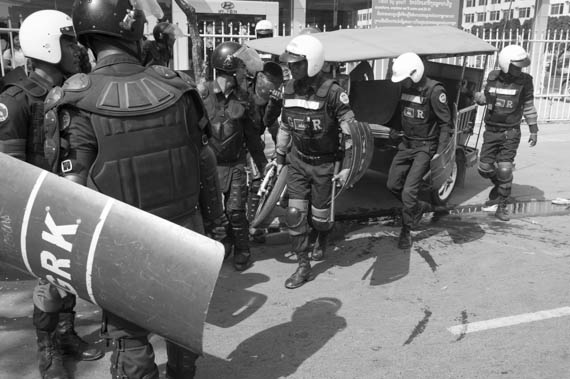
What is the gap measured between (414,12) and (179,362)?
11174 mm

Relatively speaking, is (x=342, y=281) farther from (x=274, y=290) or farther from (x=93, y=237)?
(x=93, y=237)

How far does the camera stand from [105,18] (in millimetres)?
2264

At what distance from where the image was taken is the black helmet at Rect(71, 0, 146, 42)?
2.26 meters

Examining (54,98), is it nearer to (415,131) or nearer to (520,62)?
(415,131)

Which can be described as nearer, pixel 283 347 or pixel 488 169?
pixel 283 347

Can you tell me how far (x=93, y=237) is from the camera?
2.15m

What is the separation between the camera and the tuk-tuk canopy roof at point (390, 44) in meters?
5.97

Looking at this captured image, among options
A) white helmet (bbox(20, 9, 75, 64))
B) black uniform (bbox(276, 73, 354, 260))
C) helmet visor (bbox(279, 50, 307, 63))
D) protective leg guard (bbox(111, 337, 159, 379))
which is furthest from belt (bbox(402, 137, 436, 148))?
protective leg guard (bbox(111, 337, 159, 379))

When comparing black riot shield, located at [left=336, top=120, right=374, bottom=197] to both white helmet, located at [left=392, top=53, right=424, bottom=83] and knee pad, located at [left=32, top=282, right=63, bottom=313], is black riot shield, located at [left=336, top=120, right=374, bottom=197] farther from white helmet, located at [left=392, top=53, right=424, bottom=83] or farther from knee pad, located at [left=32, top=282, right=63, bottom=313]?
knee pad, located at [left=32, top=282, right=63, bottom=313]

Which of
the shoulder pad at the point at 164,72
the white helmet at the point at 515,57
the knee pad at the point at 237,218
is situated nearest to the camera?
the shoulder pad at the point at 164,72

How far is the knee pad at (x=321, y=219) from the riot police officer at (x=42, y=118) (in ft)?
6.68

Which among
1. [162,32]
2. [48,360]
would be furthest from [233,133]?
[48,360]

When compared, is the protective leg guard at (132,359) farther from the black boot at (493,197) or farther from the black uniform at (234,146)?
the black boot at (493,197)

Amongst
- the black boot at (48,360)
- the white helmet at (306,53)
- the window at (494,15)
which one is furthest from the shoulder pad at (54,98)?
the window at (494,15)
